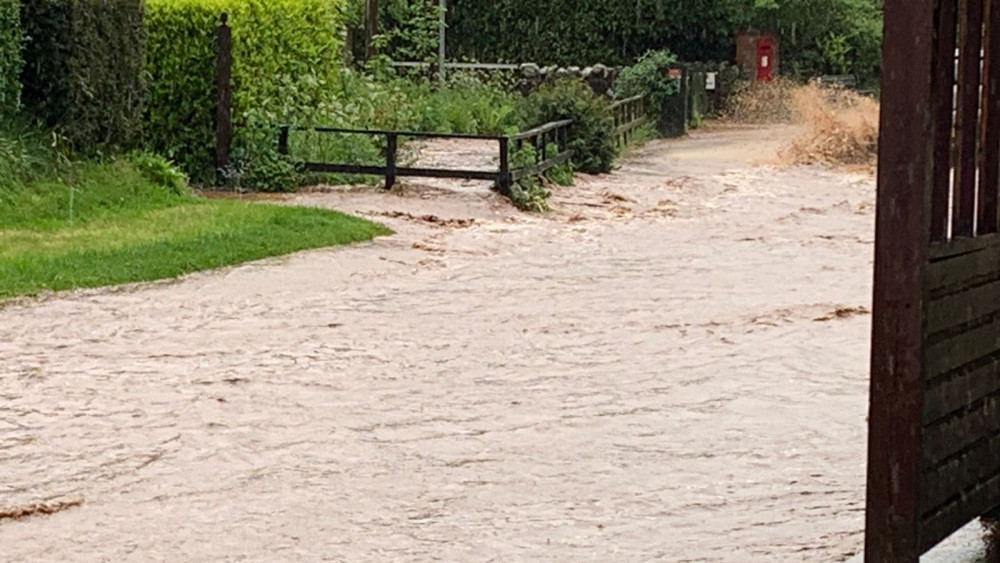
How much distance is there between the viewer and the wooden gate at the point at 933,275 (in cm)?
472

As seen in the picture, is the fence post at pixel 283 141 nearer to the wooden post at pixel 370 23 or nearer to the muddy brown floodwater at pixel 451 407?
the muddy brown floodwater at pixel 451 407

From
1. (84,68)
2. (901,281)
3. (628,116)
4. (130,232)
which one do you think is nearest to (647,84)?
(628,116)

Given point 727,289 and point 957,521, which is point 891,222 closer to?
point 957,521

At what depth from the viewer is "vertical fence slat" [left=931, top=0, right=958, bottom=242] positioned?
4816 mm

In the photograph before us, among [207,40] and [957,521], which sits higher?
[207,40]

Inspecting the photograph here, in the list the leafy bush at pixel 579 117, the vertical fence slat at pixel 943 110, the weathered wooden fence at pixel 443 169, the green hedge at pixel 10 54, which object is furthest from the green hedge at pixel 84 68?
the vertical fence slat at pixel 943 110

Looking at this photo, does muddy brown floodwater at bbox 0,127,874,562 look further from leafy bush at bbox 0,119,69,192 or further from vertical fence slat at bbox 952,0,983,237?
leafy bush at bbox 0,119,69,192

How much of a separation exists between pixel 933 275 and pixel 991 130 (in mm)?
616

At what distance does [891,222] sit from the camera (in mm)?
4762

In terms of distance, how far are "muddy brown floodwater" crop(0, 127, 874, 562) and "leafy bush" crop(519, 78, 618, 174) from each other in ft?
19.4

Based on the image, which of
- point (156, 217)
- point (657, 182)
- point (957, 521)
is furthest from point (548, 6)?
point (957, 521)

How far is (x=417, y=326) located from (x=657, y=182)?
38.8 feet

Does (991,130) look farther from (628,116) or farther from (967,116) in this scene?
(628,116)

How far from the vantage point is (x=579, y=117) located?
938 inches
